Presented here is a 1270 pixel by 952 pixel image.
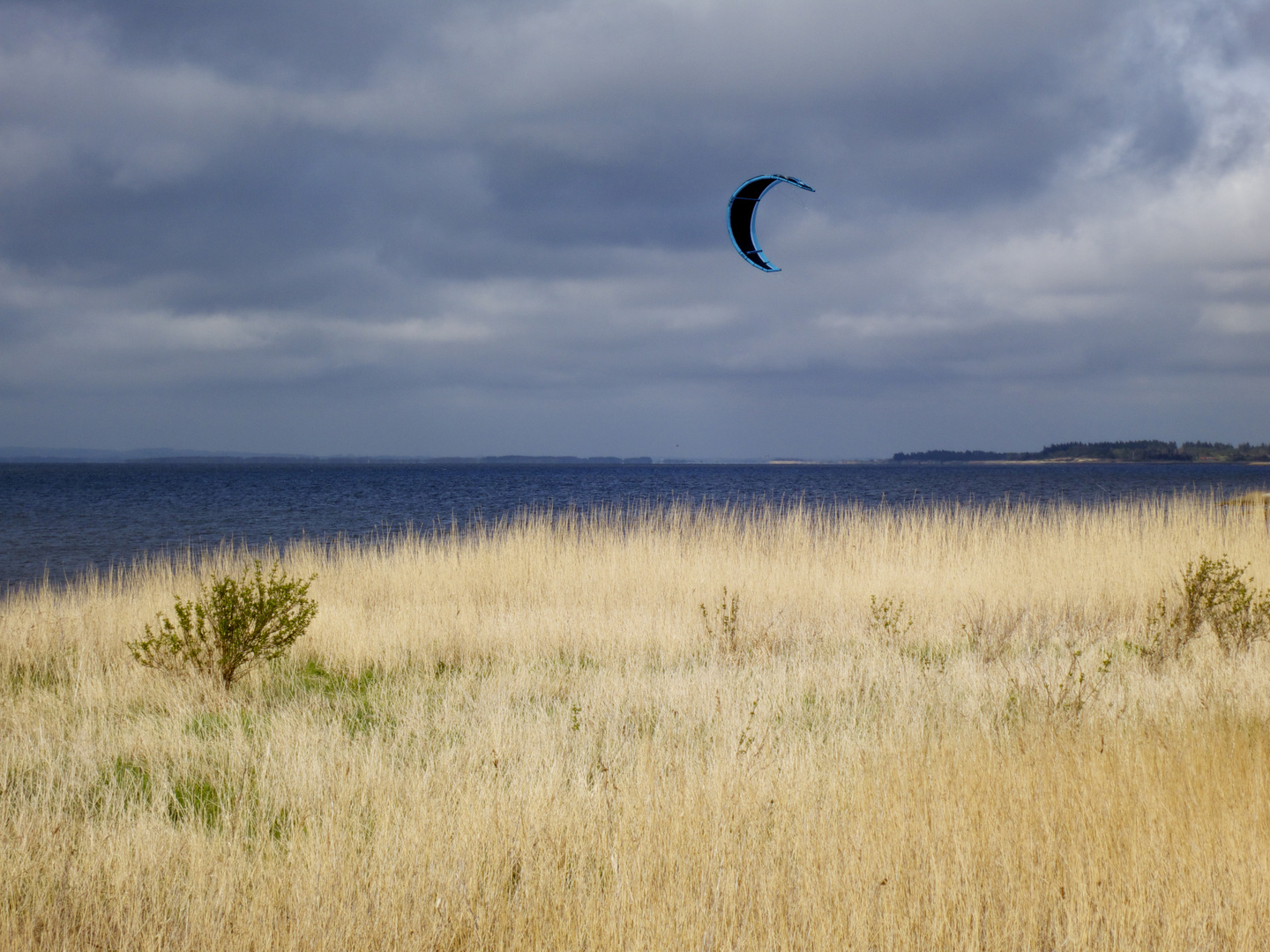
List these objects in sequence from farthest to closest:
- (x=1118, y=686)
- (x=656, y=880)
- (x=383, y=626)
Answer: (x=383, y=626) < (x=1118, y=686) < (x=656, y=880)

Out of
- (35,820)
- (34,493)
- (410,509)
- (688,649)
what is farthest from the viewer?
(34,493)

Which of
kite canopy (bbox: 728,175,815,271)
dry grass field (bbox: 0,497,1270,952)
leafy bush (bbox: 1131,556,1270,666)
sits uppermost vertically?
kite canopy (bbox: 728,175,815,271)

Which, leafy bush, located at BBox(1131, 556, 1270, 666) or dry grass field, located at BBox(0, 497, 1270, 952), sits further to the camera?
leafy bush, located at BBox(1131, 556, 1270, 666)

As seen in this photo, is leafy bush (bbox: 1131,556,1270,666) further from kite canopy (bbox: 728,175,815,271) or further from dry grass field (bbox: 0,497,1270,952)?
kite canopy (bbox: 728,175,815,271)

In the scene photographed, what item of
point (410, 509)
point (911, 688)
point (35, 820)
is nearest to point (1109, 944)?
point (911, 688)

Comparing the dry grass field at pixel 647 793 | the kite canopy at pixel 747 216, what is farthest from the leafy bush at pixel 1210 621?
the kite canopy at pixel 747 216

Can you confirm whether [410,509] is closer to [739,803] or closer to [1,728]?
[1,728]

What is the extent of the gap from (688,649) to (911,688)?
7.61 feet

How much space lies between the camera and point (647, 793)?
3.34 metres

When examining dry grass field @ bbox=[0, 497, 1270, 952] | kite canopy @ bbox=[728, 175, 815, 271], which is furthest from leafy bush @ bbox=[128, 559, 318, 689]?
kite canopy @ bbox=[728, 175, 815, 271]

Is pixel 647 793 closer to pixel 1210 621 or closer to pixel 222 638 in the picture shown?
pixel 222 638

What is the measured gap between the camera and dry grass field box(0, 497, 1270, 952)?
100 inches

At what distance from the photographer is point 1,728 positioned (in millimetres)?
5137

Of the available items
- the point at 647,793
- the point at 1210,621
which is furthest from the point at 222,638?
the point at 1210,621
